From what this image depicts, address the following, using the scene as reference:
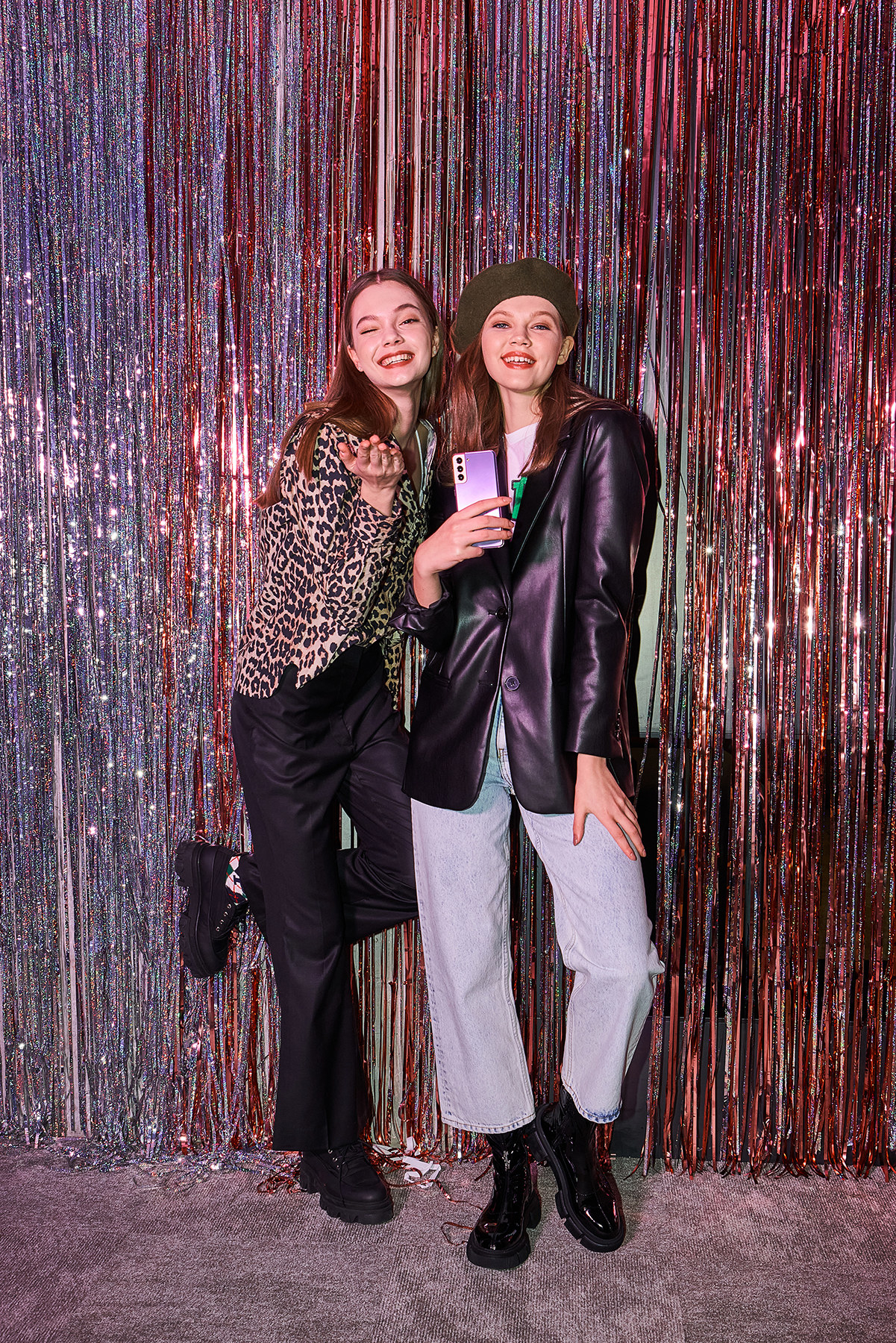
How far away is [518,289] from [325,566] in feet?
2.06

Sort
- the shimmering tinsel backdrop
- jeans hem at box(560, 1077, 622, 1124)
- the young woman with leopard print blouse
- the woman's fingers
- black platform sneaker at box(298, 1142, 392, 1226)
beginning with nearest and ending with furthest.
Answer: the woman's fingers < jeans hem at box(560, 1077, 622, 1124) < the young woman with leopard print blouse < black platform sneaker at box(298, 1142, 392, 1226) < the shimmering tinsel backdrop

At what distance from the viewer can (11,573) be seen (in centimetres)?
218

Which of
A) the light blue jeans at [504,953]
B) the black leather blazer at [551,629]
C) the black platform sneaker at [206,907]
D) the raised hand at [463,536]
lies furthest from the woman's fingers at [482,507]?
the black platform sneaker at [206,907]

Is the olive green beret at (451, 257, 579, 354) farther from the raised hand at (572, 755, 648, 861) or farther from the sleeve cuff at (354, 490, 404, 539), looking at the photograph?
the raised hand at (572, 755, 648, 861)

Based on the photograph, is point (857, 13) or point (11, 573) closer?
point (857, 13)

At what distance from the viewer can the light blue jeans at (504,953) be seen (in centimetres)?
161

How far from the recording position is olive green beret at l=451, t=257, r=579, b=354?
1.68 metres

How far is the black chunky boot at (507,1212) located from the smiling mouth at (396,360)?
150cm

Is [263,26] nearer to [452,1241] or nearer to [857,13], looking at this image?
[857,13]

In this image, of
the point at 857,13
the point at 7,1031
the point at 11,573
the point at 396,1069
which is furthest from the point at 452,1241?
the point at 857,13

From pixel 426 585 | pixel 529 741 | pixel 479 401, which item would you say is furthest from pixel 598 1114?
pixel 479 401

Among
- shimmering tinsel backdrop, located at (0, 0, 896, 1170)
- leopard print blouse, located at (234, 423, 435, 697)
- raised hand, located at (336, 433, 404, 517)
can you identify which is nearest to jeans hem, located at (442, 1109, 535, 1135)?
shimmering tinsel backdrop, located at (0, 0, 896, 1170)

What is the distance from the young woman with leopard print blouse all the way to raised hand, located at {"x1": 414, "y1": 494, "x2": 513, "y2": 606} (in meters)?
0.14

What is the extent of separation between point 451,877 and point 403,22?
186 cm
